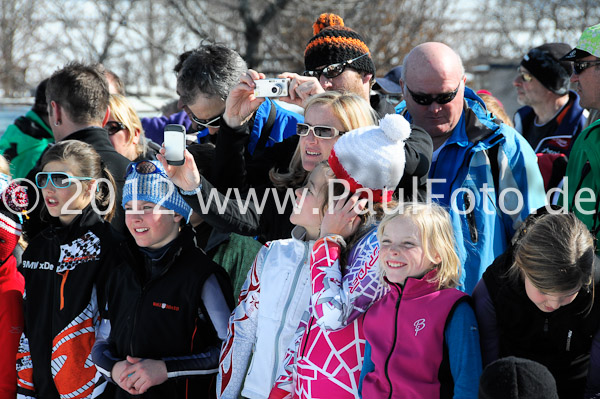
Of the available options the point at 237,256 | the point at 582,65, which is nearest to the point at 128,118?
the point at 237,256

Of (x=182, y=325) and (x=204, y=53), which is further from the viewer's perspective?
(x=204, y=53)

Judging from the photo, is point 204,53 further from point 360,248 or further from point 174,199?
point 360,248

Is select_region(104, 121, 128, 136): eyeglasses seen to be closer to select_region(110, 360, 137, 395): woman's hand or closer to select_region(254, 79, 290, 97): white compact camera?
select_region(254, 79, 290, 97): white compact camera

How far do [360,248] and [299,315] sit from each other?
0.38 m

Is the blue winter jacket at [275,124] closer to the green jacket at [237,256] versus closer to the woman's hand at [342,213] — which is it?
the green jacket at [237,256]

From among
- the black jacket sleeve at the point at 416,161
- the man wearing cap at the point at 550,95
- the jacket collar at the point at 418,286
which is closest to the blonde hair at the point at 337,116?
the black jacket sleeve at the point at 416,161

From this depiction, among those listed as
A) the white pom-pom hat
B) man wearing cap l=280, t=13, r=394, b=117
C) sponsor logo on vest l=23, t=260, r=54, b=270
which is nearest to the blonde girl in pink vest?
the white pom-pom hat

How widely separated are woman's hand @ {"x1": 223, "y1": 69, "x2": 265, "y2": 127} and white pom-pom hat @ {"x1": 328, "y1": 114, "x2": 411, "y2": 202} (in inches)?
30.0

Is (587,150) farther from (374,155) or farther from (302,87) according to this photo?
(302,87)

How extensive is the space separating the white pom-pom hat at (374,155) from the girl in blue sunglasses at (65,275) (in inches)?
54.3

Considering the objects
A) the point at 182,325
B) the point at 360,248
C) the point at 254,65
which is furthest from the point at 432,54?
the point at 254,65

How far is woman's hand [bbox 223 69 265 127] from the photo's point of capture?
130 inches

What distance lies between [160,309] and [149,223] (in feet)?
1.32

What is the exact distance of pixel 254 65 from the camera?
38.0 ft
